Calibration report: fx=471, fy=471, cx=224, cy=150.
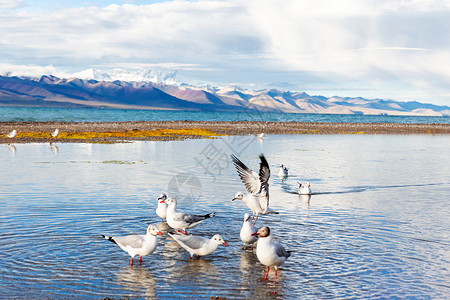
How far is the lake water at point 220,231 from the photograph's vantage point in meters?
11.1

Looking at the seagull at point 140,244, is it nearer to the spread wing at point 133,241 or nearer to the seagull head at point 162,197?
the spread wing at point 133,241

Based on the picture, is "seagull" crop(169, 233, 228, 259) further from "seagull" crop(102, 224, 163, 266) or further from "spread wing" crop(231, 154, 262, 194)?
"spread wing" crop(231, 154, 262, 194)

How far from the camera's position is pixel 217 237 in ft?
43.8

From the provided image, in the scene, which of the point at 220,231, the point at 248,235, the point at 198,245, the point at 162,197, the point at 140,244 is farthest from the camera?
the point at 162,197

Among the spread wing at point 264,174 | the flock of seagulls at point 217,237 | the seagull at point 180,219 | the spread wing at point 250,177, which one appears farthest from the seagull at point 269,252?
the spread wing at point 250,177

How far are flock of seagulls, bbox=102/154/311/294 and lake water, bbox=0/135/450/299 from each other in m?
0.41

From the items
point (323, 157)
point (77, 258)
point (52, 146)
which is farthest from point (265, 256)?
point (52, 146)

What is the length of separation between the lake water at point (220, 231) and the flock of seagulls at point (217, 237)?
0.41 m

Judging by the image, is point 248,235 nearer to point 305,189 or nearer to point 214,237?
point 214,237

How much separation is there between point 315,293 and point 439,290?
294 cm

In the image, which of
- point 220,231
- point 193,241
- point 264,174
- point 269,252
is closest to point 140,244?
point 193,241

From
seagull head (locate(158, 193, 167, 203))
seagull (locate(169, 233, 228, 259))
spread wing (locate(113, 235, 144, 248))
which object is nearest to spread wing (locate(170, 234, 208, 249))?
seagull (locate(169, 233, 228, 259))

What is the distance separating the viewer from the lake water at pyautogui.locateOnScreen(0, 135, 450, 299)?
36.5 feet

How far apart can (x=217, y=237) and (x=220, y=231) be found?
2.93m
